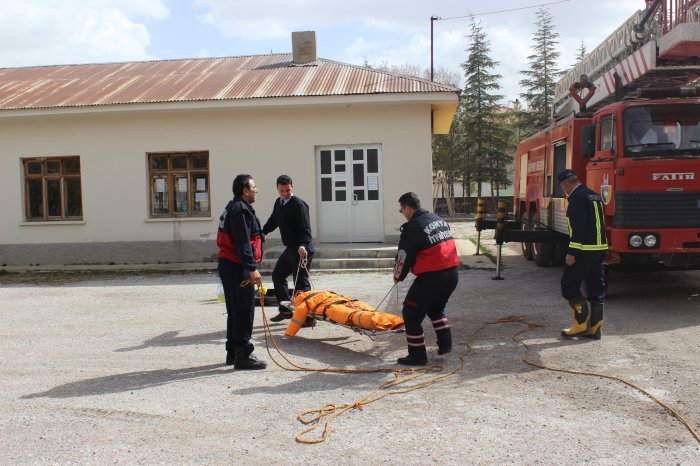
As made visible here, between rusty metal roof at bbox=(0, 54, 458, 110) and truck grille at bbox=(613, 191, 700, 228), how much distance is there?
6.87 meters

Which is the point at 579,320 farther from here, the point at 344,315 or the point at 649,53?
the point at 649,53

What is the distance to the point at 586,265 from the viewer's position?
6.87 meters

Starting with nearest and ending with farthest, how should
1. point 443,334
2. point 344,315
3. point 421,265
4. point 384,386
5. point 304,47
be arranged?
point 384,386 < point 421,265 < point 443,334 < point 344,315 < point 304,47

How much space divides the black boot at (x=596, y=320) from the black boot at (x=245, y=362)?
141 inches

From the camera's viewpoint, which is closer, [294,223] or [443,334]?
[443,334]

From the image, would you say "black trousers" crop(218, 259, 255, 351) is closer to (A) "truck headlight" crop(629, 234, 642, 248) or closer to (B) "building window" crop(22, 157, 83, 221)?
(A) "truck headlight" crop(629, 234, 642, 248)

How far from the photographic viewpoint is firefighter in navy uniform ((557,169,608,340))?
6824mm

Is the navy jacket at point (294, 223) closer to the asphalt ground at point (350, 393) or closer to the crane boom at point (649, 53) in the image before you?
the asphalt ground at point (350, 393)

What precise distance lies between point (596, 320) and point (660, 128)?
3188 mm

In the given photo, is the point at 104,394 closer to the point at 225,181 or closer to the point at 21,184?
the point at 225,181

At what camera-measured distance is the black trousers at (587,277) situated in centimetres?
685

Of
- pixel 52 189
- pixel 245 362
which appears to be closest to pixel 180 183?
pixel 52 189

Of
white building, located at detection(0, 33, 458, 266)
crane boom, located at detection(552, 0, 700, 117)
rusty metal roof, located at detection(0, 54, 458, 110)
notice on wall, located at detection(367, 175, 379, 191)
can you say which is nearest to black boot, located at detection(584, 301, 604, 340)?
crane boom, located at detection(552, 0, 700, 117)

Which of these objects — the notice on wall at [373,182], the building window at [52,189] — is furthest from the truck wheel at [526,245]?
the building window at [52,189]
